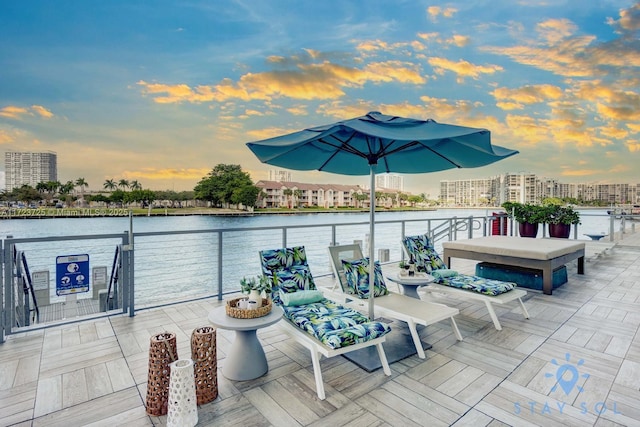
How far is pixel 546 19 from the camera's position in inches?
482

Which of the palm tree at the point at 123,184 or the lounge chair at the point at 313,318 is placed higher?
the palm tree at the point at 123,184

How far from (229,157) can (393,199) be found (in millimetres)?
14223

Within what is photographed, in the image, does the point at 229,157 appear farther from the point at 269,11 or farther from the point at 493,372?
the point at 493,372

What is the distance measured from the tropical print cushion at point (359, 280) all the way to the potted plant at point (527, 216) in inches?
250

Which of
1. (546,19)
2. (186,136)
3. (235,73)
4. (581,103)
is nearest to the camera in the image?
(546,19)

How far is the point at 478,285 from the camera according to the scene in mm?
3951

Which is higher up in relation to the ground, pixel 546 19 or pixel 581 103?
pixel 546 19

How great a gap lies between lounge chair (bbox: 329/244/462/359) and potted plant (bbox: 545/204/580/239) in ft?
20.4

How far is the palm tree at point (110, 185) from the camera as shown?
70.4 feet

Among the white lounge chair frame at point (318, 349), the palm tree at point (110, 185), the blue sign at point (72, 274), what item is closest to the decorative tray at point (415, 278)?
the white lounge chair frame at point (318, 349)

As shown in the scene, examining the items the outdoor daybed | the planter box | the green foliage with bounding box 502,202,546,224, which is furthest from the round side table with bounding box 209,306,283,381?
the green foliage with bounding box 502,202,546,224

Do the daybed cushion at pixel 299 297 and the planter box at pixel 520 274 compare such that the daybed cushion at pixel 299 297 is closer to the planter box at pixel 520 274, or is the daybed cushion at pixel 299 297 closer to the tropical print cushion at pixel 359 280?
the tropical print cushion at pixel 359 280

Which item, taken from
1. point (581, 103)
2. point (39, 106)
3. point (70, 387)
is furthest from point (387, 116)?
point (39, 106)

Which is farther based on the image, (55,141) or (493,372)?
(55,141)
